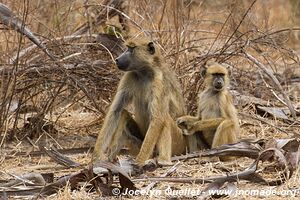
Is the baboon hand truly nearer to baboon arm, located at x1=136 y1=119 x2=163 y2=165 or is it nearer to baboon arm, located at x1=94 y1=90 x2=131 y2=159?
baboon arm, located at x1=136 y1=119 x2=163 y2=165

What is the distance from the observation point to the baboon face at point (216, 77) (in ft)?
23.5

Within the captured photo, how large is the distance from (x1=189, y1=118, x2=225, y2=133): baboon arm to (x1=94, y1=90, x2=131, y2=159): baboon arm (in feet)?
2.28

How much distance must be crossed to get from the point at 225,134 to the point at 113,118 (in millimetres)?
1061

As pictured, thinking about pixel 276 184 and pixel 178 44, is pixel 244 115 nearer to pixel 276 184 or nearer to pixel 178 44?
pixel 178 44

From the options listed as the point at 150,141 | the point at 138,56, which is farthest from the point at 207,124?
the point at 138,56

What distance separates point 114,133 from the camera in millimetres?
7012

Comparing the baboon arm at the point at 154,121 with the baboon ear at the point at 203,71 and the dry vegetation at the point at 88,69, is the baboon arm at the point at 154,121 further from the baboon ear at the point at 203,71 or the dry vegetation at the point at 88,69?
the dry vegetation at the point at 88,69

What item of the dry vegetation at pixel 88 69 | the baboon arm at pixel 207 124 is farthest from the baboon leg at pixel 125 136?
the baboon arm at pixel 207 124

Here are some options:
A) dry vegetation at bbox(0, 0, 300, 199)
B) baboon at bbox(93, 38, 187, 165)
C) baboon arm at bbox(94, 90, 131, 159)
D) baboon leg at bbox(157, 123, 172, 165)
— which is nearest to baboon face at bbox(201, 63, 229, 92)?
baboon at bbox(93, 38, 187, 165)

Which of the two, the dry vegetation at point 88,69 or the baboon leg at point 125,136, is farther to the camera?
the dry vegetation at point 88,69

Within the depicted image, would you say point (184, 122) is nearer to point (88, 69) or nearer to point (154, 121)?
point (154, 121)

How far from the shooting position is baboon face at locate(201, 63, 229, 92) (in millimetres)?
7148

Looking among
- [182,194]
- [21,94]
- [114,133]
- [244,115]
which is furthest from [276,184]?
[21,94]

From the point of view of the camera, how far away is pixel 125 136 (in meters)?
7.09
